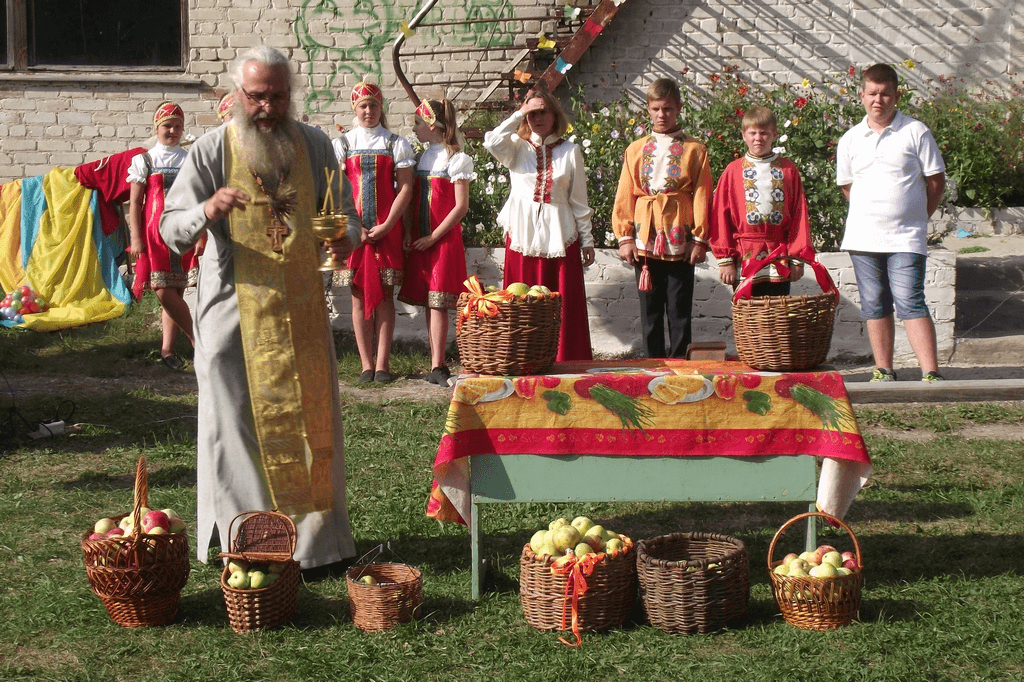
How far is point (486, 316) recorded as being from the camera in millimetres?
4051

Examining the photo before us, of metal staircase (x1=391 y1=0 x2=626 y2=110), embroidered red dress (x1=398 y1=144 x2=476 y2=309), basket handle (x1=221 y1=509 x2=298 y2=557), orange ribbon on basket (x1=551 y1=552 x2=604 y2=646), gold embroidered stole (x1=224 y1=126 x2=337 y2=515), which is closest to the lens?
orange ribbon on basket (x1=551 y1=552 x2=604 y2=646)

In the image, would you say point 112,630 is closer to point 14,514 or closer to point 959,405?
point 14,514

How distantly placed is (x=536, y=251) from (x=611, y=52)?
275 inches

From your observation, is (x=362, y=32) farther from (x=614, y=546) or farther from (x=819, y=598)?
(x=819, y=598)

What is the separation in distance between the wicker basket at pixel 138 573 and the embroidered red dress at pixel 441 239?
4.01m

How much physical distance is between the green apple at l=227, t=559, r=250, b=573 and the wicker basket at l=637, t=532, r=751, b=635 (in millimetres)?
1418

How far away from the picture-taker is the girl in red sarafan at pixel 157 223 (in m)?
Answer: 8.21

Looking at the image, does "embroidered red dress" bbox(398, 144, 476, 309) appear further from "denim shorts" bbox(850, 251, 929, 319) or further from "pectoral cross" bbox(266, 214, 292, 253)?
"pectoral cross" bbox(266, 214, 292, 253)

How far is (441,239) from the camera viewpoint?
307 inches

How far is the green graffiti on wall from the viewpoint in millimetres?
12828

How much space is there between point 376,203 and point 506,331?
3841 mm

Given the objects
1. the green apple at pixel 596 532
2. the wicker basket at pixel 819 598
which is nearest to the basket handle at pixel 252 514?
the green apple at pixel 596 532

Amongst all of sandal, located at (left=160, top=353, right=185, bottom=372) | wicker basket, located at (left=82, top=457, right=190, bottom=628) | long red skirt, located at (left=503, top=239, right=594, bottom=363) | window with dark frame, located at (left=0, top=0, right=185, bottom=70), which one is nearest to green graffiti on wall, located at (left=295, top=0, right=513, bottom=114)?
window with dark frame, located at (left=0, top=0, right=185, bottom=70)

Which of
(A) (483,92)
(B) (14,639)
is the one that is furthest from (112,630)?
(A) (483,92)
